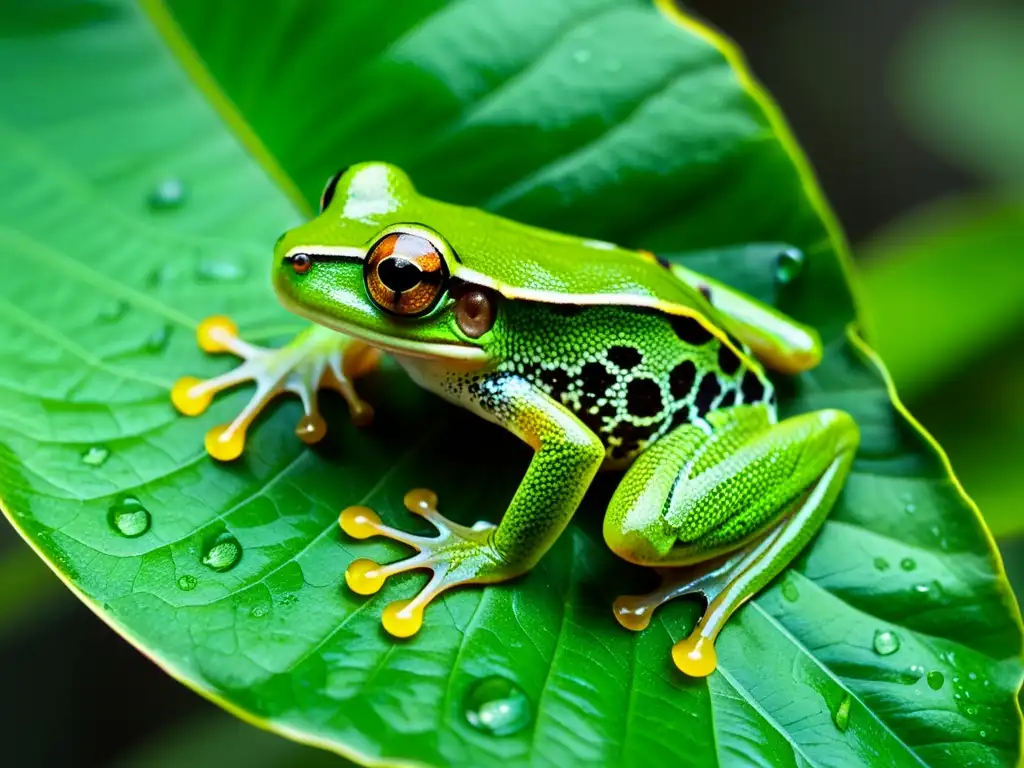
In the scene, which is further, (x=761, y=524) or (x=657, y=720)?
(x=761, y=524)

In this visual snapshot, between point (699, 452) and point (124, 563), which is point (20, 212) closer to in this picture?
point (124, 563)

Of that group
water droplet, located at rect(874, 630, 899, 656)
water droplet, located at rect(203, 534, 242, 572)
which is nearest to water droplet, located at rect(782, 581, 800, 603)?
water droplet, located at rect(874, 630, 899, 656)

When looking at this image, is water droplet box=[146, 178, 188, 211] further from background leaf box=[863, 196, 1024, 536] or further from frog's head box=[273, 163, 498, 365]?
background leaf box=[863, 196, 1024, 536]

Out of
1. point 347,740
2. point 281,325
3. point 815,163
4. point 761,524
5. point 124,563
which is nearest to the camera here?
point 347,740

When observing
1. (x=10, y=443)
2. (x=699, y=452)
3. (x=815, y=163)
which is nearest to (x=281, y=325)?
(x=10, y=443)

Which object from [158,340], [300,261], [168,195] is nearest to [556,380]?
[300,261]

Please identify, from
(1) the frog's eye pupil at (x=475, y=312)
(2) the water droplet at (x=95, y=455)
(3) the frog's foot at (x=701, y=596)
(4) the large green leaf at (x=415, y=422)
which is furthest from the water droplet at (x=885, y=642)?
(2) the water droplet at (x=95, y=455)

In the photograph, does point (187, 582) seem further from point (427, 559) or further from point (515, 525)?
point (515, 525)
